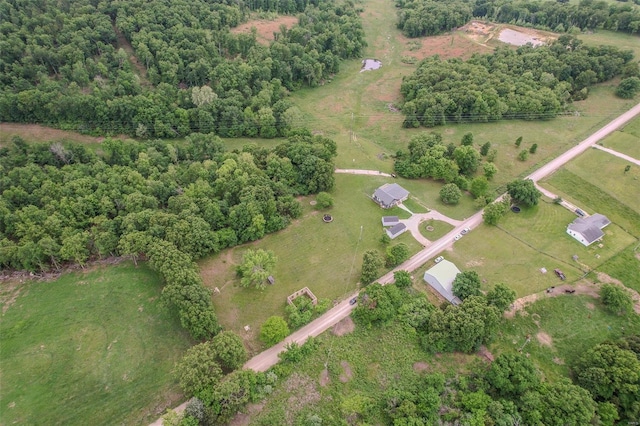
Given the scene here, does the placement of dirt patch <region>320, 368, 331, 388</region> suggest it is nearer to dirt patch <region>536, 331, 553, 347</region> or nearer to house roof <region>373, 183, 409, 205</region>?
dirt patch <region>536, 331, 553, 347</region>

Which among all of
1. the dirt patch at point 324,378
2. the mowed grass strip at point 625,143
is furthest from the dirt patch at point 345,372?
the mowed grass strip at point 625,143

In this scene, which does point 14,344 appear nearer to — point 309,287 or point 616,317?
point 309,287

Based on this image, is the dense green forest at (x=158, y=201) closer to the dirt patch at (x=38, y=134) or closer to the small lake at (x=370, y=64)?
the dirt patch at (x=38, y=134)

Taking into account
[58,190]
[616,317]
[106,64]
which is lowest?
[616,317]

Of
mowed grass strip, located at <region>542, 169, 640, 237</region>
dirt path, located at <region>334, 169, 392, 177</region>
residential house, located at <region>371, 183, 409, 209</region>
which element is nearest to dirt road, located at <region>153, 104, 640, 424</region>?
dirt path, located at <region>334, 169, 392, 177</region>

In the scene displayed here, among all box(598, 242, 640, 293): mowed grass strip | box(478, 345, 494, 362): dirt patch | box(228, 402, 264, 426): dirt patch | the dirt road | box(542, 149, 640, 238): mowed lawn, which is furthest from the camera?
box(542, 149, 640, 238): mowed lawn

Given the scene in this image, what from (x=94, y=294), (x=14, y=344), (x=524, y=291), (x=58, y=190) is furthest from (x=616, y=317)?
(x=58, y=190)

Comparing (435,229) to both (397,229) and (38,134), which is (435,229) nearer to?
(397,229)
